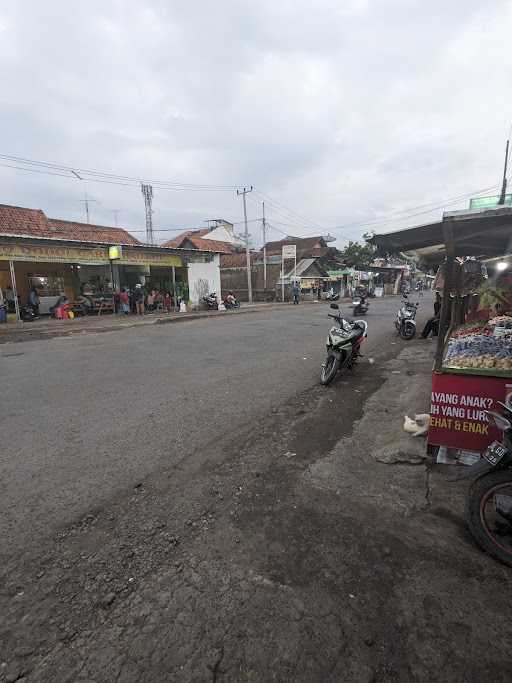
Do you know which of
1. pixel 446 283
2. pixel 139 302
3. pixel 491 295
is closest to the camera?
pixel 446 283

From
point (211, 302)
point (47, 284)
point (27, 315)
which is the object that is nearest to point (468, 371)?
point (27, 315)

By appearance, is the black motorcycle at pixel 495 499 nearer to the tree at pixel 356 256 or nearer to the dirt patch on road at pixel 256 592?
the dirt patch on road at pixel 256 592

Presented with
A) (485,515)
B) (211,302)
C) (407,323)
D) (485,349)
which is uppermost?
(485,349)

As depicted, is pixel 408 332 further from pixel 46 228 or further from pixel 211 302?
pixel 46 228

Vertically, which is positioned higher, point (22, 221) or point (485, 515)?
point (22, 221)

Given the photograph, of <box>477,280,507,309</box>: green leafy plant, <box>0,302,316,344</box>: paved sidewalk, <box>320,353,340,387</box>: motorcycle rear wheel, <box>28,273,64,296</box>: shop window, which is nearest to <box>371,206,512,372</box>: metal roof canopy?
<box>477,280,507,309</box>: green leafy plant

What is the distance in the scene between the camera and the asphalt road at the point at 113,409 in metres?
3.12

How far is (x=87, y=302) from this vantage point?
20.4 meters

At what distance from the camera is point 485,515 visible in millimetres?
2473

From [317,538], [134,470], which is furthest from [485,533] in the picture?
[134,470]

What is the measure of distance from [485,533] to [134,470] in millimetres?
2911

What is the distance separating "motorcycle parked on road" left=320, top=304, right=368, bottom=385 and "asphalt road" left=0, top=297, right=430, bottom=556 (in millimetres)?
430

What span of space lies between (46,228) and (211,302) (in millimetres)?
10475

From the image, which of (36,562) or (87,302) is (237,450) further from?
(87,302)
